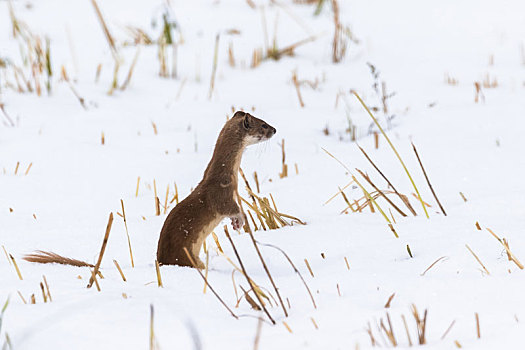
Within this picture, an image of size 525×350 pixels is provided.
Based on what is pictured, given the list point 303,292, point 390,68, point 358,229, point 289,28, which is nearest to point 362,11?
point 289,28

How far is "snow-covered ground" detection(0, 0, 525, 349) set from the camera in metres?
1.57

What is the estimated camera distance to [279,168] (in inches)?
152

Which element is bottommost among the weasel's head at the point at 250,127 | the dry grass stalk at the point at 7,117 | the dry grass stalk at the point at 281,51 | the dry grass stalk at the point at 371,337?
the dry grass stalk at the point at 7,117

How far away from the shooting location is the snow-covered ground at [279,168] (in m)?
1.57

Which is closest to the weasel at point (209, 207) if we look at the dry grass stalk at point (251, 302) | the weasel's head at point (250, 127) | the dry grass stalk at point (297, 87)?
the weasel's head at point (250, 127)

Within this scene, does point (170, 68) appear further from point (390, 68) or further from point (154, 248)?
point (154, 248)

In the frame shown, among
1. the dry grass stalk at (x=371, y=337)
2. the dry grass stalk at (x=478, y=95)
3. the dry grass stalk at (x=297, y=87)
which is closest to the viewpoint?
the dry grass stalk at (x=371, y=337)

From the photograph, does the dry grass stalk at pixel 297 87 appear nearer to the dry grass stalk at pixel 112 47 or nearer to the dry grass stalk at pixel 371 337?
the dry grass stalk at pixel 112 47

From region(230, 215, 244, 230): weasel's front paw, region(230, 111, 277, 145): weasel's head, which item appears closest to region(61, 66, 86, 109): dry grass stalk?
region(230, 111, 277, 145): weasel's head

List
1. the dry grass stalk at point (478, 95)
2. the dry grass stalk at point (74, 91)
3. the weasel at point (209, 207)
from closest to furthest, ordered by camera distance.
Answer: the weasel at point (209, 207), the dry grass stalk at point (478, 95), the dry grass stalk at point (74, 91)

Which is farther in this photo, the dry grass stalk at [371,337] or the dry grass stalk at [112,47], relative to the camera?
the dry grass stalk at [112,47]

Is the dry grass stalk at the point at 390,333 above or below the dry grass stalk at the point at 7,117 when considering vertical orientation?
above

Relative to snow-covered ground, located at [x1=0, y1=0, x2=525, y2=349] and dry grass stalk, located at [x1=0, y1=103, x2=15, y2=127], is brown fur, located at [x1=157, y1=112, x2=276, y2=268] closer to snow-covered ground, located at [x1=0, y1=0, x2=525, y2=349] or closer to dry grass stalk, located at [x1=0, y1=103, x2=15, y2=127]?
snow-covered ground, located at [x1=0, y1=0, x2=525, y2=349]

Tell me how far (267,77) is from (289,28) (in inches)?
55.7
